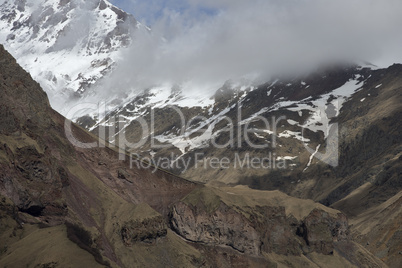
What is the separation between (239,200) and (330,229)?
121ft

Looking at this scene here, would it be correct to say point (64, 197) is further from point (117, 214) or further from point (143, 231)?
point (143, 231)

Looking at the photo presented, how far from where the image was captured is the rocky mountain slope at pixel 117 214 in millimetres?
79500

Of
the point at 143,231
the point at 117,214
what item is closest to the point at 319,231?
the point at 143,231

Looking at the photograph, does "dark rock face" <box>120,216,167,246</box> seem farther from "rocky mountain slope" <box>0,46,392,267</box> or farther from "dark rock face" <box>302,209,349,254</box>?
"dark rock face" <box>302,209,349,254</box>

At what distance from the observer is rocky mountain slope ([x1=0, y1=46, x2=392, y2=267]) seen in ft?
261

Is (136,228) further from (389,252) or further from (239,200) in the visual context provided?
(389,252)

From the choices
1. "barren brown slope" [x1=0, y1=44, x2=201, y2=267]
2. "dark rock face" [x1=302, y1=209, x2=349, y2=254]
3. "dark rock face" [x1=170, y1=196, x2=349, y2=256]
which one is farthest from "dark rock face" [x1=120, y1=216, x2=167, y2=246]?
"dark rock face" [x1=302, y1=209, x2=349, y2=254]

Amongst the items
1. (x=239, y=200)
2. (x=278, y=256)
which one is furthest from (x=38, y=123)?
(x=278, y=256)

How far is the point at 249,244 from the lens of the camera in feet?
415

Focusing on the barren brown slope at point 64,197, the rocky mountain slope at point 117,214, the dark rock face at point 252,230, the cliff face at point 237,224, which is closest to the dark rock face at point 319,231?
the dark rock face at point 252,230

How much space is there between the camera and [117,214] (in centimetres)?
10512

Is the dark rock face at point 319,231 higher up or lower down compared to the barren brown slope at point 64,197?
lower down

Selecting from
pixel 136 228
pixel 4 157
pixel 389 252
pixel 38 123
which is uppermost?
pixel 38 123

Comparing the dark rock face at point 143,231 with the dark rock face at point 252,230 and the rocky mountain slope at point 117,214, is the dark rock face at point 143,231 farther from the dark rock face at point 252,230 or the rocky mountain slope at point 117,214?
the dark rock face at point 252,230
